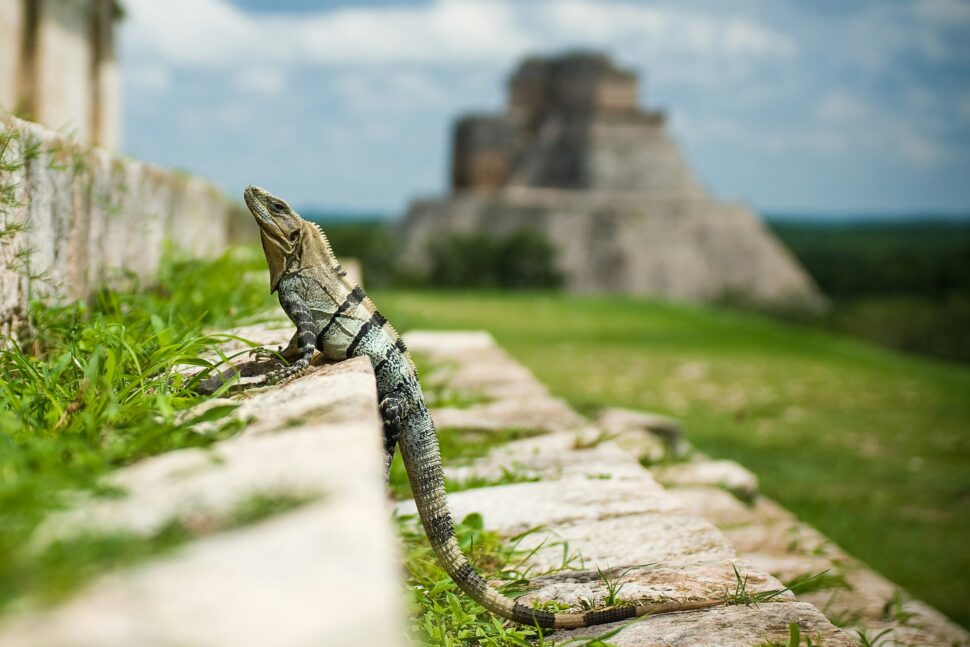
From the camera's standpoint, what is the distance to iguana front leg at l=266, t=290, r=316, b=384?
230 centimetres

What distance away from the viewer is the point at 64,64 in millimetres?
8281

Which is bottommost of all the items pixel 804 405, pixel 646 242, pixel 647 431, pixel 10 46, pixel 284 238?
pixel 804 405

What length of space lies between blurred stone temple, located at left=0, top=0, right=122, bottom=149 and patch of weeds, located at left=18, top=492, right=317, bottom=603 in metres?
5.65

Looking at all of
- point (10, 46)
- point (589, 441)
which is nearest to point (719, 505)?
point (589, 441)

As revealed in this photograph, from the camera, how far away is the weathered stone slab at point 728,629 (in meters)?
2.04

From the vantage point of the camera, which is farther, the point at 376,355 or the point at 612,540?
the point at 612,540

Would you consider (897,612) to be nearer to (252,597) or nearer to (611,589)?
(611,589)

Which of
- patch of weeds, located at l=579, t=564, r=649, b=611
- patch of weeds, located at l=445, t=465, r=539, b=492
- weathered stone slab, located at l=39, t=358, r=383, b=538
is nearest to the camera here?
weathered stone slab, located at l=39, t=358, r=383, b=538

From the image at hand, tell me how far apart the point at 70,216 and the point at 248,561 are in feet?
8.94

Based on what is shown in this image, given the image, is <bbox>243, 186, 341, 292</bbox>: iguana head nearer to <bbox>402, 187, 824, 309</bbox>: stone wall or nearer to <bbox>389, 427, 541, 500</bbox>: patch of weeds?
<bbox>389, 427, 541, 500</bbox>: patch of weeds

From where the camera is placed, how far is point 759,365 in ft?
38.8

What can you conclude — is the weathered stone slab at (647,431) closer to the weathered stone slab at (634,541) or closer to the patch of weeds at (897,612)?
the patch of weeds at (897,612)

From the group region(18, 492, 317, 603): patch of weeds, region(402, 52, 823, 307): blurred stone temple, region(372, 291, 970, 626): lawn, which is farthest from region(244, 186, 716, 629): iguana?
region(402, 52, 823, 307): blurred stone temple

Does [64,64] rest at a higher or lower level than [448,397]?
higher
